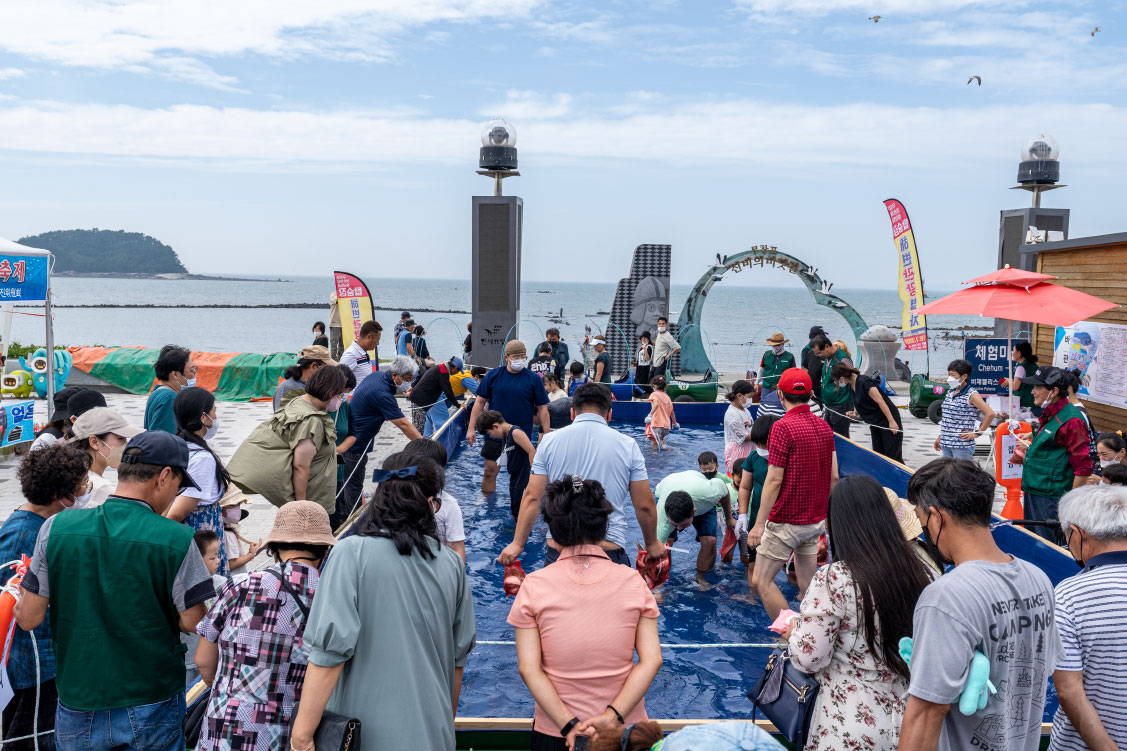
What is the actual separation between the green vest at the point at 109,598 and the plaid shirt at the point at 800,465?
3502mm

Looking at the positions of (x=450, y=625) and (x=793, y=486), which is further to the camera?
(x=793, y=486)

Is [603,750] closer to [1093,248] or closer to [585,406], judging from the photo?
[585,406]

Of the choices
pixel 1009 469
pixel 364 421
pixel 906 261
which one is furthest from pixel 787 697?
pixel 906 261

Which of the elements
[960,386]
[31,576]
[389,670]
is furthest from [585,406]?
[960,386]

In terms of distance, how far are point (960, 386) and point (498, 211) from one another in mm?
10348

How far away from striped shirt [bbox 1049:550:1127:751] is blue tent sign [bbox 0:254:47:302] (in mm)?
10931

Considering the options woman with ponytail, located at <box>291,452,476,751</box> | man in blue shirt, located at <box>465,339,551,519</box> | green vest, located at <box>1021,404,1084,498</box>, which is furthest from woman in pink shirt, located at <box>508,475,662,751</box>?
green vest, located at <box>1021,404,1084,498</box>

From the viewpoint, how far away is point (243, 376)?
17.2 m

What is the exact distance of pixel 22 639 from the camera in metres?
3.17

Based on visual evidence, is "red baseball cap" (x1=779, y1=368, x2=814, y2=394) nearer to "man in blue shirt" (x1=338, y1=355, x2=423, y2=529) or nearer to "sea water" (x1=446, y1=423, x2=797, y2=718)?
"sea water" (x1=446, y1=423, x2=797, y2=718)

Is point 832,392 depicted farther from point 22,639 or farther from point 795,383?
point 22,639

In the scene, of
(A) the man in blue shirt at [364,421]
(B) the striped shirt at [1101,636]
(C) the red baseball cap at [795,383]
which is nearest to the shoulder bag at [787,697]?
(B) the striped shirt at [1101,636]

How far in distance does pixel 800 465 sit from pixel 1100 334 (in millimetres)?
5924

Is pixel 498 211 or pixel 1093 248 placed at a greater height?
pixel 498 211
